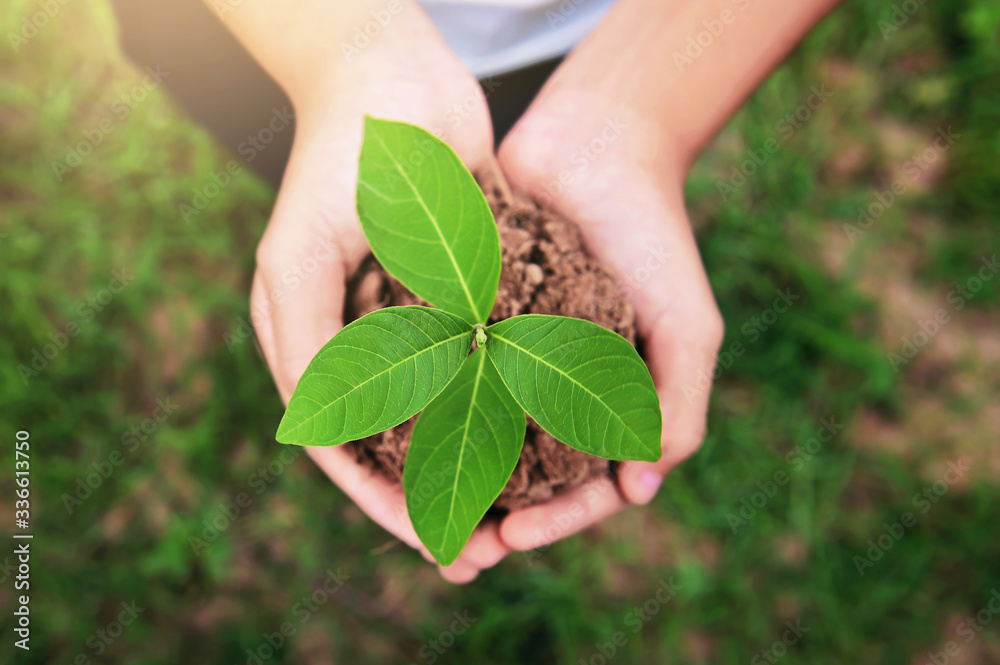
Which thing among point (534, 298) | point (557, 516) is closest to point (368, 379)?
point (534, 298)

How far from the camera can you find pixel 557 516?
154 cm

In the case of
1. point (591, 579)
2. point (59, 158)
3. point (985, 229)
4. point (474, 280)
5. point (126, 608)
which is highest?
point (59, 158)

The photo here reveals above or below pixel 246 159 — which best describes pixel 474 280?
below

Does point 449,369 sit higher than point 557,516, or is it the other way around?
point 449,369

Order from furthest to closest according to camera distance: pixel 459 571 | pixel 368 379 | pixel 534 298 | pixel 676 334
→ pixel 459 571 → pixel 676 334 → pixel 534 298 → pixel 368 379

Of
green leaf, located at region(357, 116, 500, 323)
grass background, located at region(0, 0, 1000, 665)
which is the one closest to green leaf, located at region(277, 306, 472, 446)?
green leaf, located at region(357, 116, 500, 323)

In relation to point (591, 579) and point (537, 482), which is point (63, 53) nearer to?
point (537, 482)

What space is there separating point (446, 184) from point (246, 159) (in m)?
1.30

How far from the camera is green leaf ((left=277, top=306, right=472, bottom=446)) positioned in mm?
985

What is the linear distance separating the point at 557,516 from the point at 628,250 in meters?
0.65

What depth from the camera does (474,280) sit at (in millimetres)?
1138

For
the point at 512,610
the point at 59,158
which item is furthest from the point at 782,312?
the point at 59,158

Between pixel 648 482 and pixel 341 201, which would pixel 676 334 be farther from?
pixel 341 201

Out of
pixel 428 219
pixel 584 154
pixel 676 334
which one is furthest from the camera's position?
pixel 584 154
